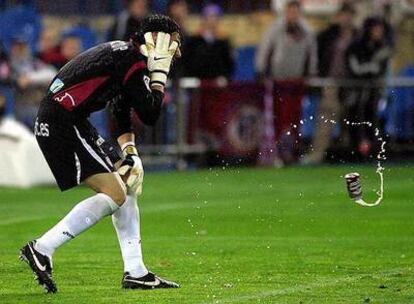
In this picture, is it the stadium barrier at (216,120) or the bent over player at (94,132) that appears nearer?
the bent over player at (94,132)

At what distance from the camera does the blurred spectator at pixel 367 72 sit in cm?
2202

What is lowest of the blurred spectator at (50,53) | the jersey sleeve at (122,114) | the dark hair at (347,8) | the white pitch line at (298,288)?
the blurred spectator at (50,53)

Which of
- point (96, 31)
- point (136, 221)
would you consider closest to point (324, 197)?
point (136, 221)

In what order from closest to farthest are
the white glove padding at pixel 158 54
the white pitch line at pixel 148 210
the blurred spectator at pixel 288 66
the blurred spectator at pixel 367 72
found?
1. the white glove padding at pixel 158 54
2. the white pitch line at pixel 148 210
3. the blurred spectator at pixel 288 66
4. the blurred spectator at pixel 367 72

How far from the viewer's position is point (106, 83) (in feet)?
31.9

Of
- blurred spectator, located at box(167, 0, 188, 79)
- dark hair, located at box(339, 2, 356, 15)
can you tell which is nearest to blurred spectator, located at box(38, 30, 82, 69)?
blurred spectator, located at box(167, 0, 188, 79)

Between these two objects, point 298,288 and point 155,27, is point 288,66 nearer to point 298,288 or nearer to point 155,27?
point 155,27

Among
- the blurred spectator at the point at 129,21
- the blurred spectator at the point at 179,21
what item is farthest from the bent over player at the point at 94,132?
the blurred spectator at the point at 179,21

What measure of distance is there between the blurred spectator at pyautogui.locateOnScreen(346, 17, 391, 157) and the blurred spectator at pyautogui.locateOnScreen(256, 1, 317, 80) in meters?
0.67

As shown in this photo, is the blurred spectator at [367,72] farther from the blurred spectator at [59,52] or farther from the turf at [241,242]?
the blurred spectator at [59,52]

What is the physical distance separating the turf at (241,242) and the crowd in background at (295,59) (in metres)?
1.81

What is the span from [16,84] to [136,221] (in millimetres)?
11483

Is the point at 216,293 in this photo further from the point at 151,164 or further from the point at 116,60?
the point at 151,164

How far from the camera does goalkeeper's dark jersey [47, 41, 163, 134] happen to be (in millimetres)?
9672
